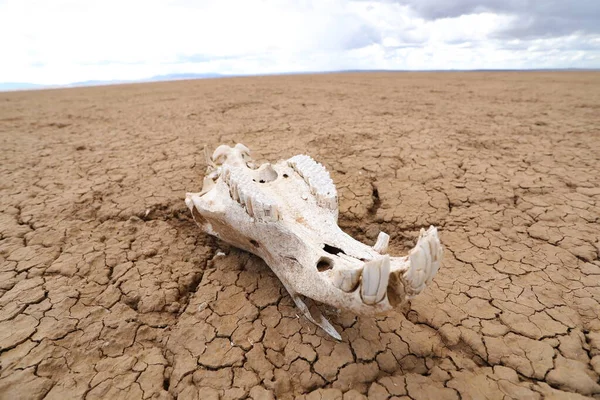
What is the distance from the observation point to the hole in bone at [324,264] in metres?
1.44

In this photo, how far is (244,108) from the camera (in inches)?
289

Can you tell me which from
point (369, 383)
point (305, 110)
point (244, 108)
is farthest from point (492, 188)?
point (244, 108)

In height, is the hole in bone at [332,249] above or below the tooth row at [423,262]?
below

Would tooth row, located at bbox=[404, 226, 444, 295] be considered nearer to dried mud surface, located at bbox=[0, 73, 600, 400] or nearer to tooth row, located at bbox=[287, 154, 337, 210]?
dried mud surface, located at bbox=[0, 73, 600, 400]

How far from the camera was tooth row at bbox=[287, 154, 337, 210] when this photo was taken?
193 cm

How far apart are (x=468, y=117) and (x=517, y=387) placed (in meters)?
5.46

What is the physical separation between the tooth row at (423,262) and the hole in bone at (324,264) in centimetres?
39

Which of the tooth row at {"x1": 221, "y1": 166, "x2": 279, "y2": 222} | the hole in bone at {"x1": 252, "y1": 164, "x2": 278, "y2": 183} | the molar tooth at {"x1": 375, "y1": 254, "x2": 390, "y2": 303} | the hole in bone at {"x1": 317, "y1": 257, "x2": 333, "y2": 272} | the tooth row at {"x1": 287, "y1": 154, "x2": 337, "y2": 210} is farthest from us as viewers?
the hole in bone at {"x1": 252, "y1": 164, "x2": 278, "y2": 183}

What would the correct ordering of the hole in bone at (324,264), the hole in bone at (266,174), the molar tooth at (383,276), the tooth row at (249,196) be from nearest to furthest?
1. the molar tooth at (383,276)
2. the hole in bone at (324,264)
3. the tooth row at (249,196)
4. the hole in bone at (266,174)

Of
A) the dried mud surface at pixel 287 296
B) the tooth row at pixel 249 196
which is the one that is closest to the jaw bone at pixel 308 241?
the tooth row at pixel 249 196

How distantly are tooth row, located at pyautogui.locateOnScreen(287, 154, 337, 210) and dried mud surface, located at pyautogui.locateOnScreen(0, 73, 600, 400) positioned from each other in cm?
62

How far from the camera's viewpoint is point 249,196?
1770 mm

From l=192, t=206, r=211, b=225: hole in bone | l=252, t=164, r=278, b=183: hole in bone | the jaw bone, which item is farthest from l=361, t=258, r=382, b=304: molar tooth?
l=192, t=206, r=211, b=225: hole in bone

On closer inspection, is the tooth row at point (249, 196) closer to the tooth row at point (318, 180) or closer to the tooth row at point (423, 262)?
the tooth row at point (318, 180)
